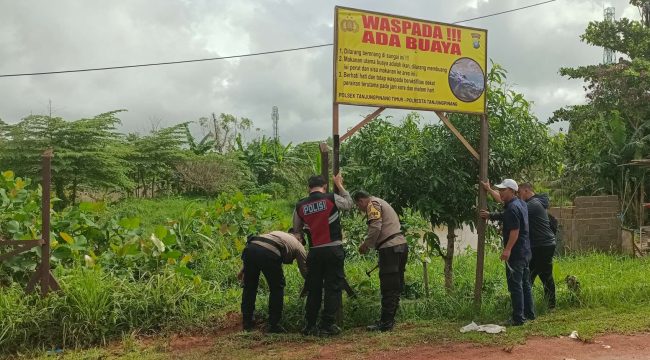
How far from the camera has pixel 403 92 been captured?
272 inches

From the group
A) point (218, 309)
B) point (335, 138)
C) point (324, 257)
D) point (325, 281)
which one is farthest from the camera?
point (218, 309)

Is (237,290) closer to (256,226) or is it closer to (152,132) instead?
(256,226)

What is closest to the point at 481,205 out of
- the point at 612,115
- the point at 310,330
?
the point at 310,330

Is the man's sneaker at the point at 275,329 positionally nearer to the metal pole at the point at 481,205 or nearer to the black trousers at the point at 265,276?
the black trousers at the point at 265,276

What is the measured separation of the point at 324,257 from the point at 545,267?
9.64ft

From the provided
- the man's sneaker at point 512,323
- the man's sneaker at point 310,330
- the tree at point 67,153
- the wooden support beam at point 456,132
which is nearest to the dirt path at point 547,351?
the man's sneaker at point 512,323

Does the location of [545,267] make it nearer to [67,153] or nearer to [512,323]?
[512,323]

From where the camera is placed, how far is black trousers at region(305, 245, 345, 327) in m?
6.09

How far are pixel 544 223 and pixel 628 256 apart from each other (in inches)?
246

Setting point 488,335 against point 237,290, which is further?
point 237,290

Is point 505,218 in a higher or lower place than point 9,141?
lower

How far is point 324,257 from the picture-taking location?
6.07m

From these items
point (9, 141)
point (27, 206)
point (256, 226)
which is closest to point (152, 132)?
point (9, 141)

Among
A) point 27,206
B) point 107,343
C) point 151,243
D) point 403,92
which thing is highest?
point 403,92
